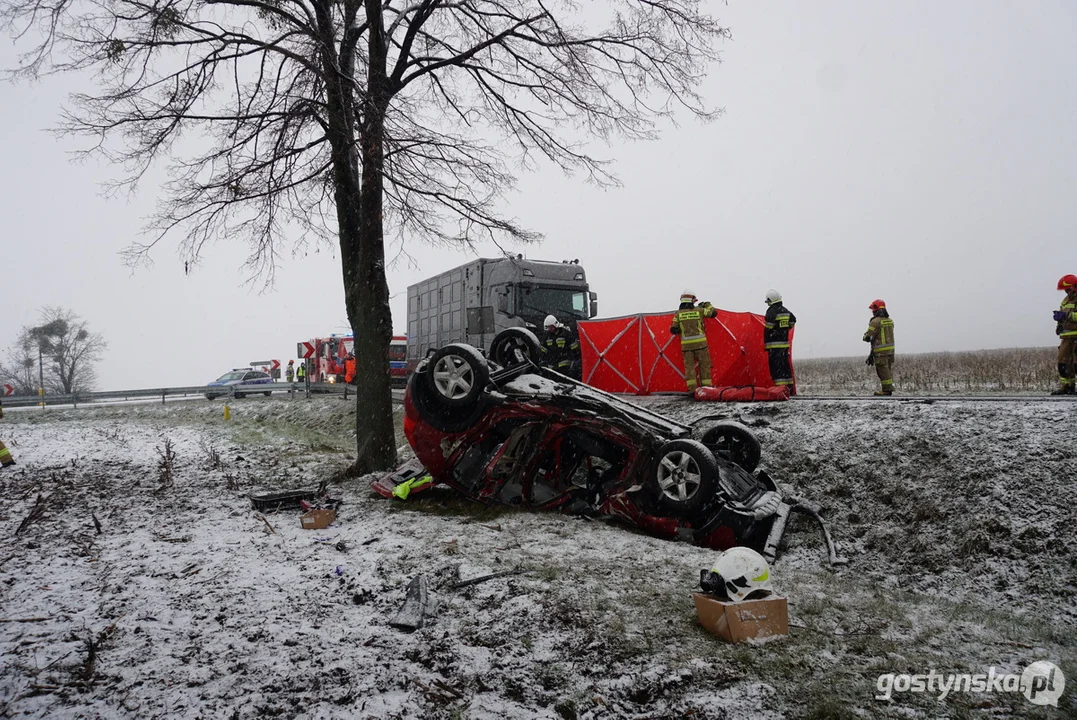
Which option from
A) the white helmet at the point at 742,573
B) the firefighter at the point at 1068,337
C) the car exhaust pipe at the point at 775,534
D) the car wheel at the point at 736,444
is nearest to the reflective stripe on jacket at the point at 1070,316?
the firefighter at the point at 1068,337

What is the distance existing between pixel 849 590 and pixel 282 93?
7347mm

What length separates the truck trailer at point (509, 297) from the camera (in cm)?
1409

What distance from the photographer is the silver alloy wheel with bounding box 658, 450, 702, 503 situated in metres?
4.67

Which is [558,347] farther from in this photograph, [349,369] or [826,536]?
[349,369]

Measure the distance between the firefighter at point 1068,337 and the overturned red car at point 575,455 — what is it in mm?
5875

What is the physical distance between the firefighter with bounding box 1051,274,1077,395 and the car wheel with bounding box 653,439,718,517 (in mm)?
7139

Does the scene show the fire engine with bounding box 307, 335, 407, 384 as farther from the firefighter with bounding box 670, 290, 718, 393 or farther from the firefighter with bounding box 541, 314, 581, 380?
→ the firefighter with bounding box 670, 290, 718, 393

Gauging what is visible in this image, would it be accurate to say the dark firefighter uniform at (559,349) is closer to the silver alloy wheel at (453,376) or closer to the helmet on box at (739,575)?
the silver alloy wheel at (453,376)

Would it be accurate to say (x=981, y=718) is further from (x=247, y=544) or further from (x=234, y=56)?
(x=234, y=56)

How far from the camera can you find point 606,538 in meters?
4.57

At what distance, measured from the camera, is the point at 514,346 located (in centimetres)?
684

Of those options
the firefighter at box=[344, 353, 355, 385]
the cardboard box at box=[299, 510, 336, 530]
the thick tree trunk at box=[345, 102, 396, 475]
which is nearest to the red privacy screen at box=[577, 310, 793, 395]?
the thick tree trunk at box=[345, 102, 396, 475]

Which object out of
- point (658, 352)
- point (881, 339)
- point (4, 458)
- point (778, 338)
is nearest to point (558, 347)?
point (658, 352)

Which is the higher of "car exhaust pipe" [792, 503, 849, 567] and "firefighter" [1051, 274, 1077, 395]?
"firefighter" [1051, 274, 1077, 395]
